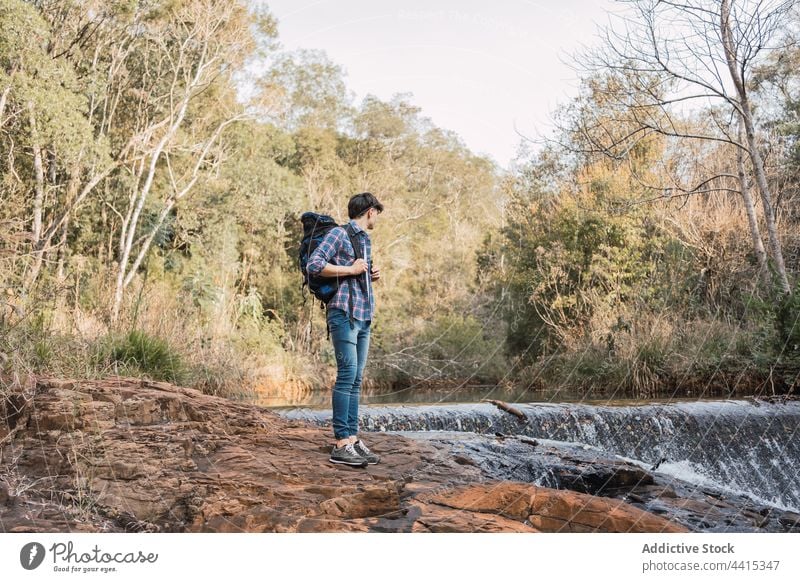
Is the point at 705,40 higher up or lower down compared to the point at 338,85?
lower down

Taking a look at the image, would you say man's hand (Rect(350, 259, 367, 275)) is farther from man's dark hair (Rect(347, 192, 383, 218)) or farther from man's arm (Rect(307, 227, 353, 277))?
man's dark hair (Rect(347, 192, 383, 218))

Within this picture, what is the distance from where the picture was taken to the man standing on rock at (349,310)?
359cm

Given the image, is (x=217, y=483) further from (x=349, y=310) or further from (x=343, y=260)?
(x=343, y=260)

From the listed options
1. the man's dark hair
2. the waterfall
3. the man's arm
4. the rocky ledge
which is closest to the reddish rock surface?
the rocky ledge

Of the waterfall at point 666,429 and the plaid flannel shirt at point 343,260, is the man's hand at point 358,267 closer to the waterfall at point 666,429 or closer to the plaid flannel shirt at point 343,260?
the plaid flannel shirt at point 343,260

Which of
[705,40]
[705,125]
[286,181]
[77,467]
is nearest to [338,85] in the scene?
[286,181]

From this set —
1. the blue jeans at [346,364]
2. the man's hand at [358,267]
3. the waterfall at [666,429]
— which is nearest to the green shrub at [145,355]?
the waterfall at [666,429]

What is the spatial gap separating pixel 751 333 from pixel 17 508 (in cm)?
863

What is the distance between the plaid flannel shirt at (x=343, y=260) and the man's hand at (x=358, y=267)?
0.28ft

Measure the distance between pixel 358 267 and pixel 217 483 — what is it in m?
1.21

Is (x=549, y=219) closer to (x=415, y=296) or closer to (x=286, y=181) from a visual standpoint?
(x=415, y=296)

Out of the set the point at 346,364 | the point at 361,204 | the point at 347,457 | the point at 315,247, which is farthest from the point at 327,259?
the point at 347,457

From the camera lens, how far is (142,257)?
15.3 meters

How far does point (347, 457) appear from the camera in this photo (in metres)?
3.67
